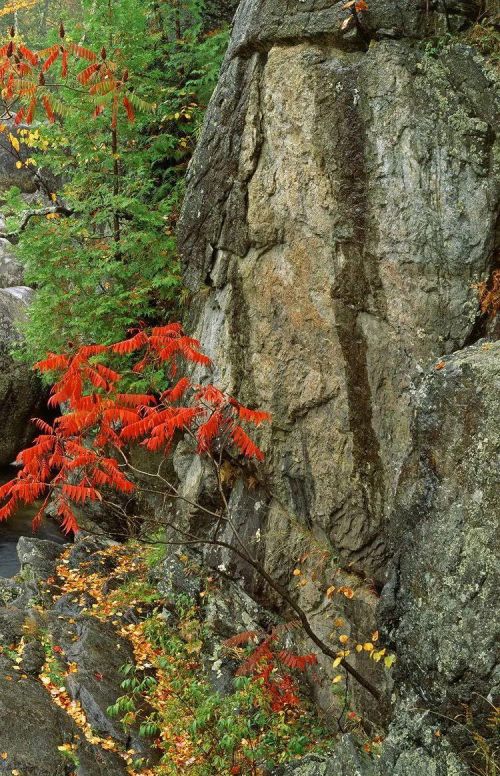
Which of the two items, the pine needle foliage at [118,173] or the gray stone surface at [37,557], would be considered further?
the pine needle foliage at [118,173]

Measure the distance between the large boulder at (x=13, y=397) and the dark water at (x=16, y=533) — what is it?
218 centimetres

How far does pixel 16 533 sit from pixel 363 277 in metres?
9.91

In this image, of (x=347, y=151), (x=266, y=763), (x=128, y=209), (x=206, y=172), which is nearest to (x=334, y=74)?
(x=347, y=151)

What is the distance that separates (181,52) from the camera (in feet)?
40.1

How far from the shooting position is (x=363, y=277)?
24.9 feet

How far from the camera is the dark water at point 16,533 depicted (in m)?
12.7

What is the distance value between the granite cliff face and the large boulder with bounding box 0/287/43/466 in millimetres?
9248

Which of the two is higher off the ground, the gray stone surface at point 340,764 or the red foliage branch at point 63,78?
the red foliage branch at point 63,78

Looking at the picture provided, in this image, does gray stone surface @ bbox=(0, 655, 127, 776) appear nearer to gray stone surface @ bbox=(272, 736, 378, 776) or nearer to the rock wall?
gray stone surface @ bbox=(272, 736, 378, 776)

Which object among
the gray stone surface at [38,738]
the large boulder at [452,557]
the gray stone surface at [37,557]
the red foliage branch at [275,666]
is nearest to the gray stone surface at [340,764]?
the large boulder at [452,557]

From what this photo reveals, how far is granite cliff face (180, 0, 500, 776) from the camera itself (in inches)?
232

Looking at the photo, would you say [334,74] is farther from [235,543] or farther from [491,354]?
[235,543]

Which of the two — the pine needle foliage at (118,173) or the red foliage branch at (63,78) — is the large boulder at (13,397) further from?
the red foliage branch at (63,78)

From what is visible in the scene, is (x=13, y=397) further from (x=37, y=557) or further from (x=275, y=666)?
(x=275, y=666)
